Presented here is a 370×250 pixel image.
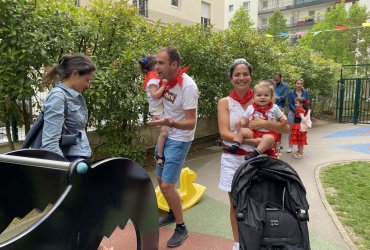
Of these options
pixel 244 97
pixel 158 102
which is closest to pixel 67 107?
pixel 158 102

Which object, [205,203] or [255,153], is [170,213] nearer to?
[205,203]

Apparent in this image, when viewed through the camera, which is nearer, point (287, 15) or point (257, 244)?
point (257, 244)

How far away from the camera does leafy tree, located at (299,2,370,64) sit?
24672 mm

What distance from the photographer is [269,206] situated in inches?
94.0

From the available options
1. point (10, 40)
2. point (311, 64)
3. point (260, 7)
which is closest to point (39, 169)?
point (10, 40)

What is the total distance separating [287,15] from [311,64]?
48261mm

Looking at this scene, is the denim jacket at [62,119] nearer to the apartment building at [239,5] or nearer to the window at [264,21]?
the apartment building at [239,5]

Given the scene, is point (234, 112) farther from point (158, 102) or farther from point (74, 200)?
point (74, 200)

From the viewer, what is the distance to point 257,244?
2.22 meters

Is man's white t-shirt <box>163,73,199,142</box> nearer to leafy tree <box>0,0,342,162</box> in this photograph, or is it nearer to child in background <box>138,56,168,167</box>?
child in background <box>138,56,168,167</box>

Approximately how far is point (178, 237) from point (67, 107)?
1846 mm

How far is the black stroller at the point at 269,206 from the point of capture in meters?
2.24

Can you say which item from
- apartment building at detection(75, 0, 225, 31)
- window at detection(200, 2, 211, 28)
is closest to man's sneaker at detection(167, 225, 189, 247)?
apartment building at detection(75, 0, 225, 31)

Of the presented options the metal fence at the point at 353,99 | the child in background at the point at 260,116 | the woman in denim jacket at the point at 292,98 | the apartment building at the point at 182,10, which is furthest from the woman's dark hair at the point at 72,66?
the apartment building at the point at 182,10
